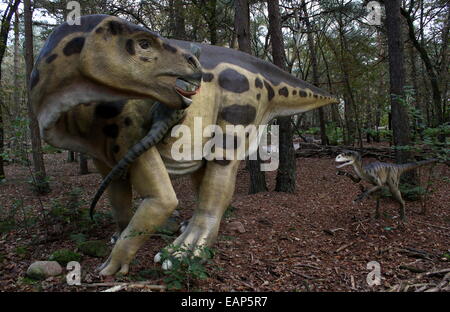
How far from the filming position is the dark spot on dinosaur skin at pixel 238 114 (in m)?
3.38

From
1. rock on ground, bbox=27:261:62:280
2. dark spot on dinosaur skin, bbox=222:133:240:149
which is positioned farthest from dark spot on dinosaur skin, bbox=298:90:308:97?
rock on ground, bbox=27:261:62:280

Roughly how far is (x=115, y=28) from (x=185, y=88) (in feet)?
1.82

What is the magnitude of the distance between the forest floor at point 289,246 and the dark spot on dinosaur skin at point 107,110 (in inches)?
40.1

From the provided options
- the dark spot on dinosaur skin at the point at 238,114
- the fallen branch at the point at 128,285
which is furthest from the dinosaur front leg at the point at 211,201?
the fallen branch at the point at 128,285

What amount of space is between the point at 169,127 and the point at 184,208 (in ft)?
9.47

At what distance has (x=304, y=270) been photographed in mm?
3178

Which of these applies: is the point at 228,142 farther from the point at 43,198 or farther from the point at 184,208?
the point at 43,198

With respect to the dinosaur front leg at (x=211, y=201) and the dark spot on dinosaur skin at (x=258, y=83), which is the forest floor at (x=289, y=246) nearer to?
the dinosaur front leg at (x=211, y=201)

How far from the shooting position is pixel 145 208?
108 inches

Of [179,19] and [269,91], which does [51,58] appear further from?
[179,19]

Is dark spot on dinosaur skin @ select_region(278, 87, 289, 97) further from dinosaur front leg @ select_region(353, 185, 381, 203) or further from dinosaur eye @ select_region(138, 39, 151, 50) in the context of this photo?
dinosaur eye @ select_region(138, 39, 151, 50)

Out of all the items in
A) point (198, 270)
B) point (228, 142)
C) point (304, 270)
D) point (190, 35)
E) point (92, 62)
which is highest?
point (190, 35)

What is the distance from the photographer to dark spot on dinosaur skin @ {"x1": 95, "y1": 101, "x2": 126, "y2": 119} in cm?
272
